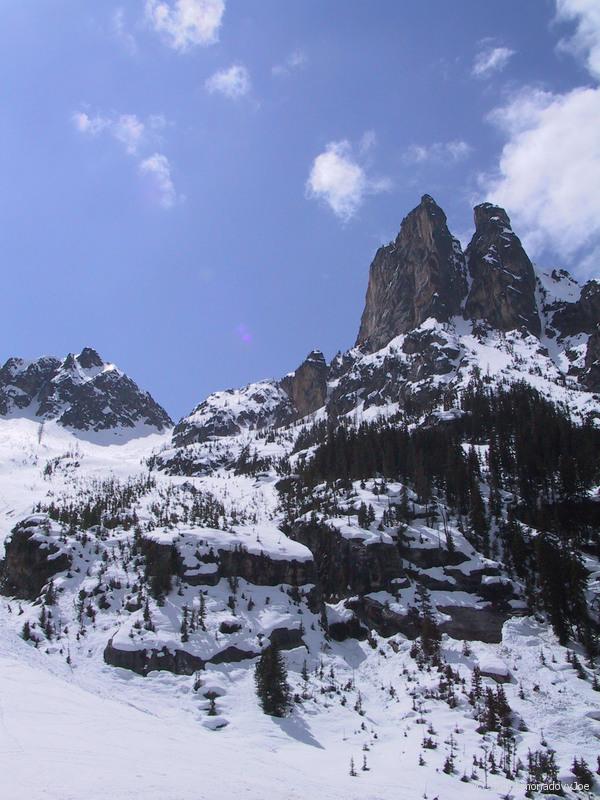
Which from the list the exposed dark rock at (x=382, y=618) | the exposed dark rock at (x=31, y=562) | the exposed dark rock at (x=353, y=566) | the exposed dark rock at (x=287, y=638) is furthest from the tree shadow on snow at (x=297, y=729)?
the exposed dark rock at (x=31, y=562)

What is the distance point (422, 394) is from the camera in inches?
6757

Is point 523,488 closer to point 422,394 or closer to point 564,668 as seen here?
point 564,668

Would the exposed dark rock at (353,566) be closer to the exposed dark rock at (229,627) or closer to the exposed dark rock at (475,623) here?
the exposed dark rock at (475,623)

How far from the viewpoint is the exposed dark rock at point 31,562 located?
54.1 metres

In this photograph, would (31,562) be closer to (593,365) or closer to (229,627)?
(229,627)

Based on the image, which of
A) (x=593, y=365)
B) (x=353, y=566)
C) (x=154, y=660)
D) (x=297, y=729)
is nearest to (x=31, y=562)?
(x=154, y=660)

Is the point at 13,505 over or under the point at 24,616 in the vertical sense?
over

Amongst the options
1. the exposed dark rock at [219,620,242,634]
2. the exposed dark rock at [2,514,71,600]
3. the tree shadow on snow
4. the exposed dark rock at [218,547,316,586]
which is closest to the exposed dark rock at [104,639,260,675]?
the exposed dark rock at [219,620,242,634]

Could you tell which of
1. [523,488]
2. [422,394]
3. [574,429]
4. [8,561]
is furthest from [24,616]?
[422,394]

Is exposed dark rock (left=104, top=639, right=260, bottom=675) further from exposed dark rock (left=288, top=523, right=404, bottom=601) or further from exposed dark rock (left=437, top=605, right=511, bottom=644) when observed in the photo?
exposed dark rock (left=437, top=605, right=511, bottom=644)

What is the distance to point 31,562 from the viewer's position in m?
55.5

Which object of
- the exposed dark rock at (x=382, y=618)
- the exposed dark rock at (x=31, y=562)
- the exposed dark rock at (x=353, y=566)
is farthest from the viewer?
the exposed dark rock at (x=353, y=566)

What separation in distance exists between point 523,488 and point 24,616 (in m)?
63.8

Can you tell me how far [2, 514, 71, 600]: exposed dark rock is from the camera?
54134mm
